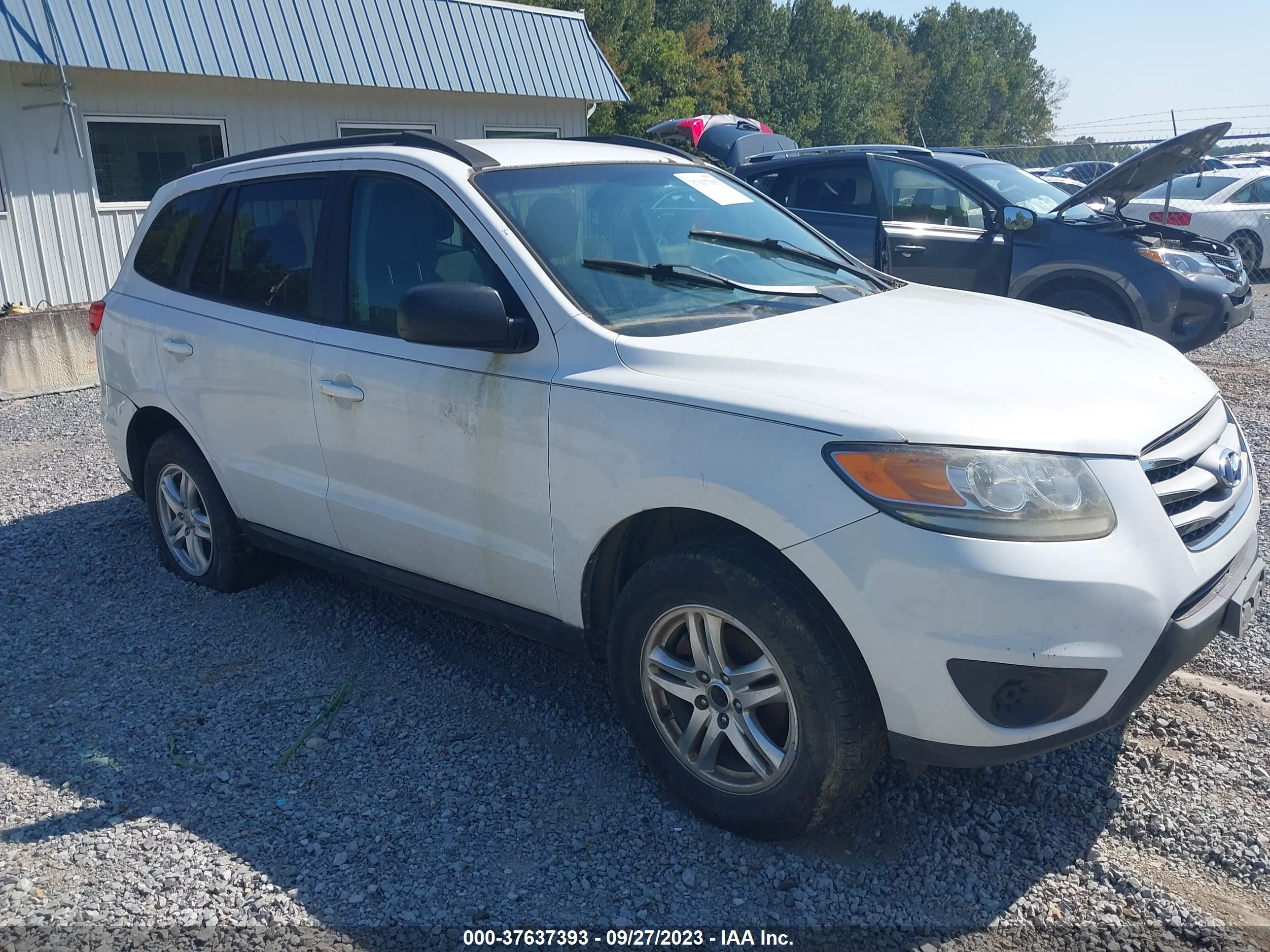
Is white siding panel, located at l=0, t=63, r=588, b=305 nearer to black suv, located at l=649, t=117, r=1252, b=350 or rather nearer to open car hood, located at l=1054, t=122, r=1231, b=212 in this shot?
black suv, located at l=649, t=117, r=1252, b=350

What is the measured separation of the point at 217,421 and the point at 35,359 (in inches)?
274

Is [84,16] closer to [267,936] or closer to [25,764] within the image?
[25,764]

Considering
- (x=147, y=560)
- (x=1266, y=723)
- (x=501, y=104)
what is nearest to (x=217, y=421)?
(x=147, y=560)

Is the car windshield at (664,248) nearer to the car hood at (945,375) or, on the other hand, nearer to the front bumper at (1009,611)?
the car hood at (945,375)

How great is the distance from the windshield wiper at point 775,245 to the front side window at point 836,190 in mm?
5073

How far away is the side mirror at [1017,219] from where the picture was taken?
27.9 feet

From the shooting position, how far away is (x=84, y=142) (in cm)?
1084

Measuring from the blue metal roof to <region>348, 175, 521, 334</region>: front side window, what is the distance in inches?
312

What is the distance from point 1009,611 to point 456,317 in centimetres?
176

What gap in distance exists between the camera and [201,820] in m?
3.23

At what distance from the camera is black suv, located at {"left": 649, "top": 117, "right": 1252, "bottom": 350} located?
814 cm

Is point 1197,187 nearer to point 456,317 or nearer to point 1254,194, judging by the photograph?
point 1254,194

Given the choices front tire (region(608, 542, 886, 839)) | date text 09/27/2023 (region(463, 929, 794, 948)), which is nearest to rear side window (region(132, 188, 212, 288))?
front tire (region(608, 542, 886, 839))

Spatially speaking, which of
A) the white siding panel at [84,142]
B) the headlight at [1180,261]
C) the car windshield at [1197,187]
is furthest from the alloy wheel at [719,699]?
the car windshield at [1197,187]
